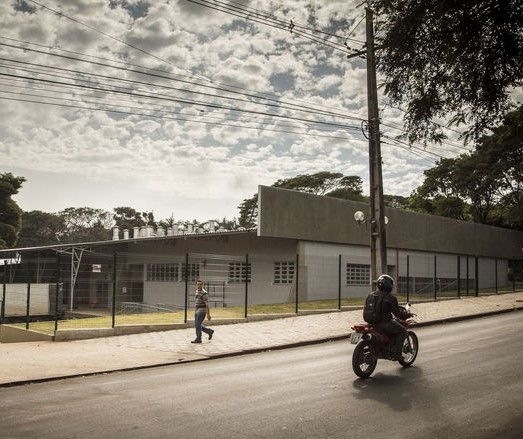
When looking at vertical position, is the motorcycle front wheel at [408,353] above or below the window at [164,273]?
below

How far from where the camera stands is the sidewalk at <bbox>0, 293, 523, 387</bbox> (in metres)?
9.83

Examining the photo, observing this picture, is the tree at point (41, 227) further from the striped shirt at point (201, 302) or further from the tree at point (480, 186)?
the striped shirt at point (201, 302)

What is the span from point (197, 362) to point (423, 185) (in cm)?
4457

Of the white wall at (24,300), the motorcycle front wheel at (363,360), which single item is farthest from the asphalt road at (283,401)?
the white wall at (24,300)

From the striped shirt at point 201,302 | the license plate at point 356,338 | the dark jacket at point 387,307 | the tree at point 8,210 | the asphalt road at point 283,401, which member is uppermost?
the tree at point 8,210

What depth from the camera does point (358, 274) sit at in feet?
95.7

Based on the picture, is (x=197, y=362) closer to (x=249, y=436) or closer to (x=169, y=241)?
(x=249, y=436)

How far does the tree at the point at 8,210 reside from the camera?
58156mm

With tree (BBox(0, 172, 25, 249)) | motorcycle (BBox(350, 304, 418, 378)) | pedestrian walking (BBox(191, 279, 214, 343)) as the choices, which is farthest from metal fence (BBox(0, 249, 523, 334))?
tree (BBox(0, 172, 25, 249))

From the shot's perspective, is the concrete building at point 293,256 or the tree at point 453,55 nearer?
the tree at point 453,55

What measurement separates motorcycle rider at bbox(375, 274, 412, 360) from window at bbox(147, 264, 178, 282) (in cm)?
2688

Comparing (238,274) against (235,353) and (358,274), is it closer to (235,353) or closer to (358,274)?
(358,274)

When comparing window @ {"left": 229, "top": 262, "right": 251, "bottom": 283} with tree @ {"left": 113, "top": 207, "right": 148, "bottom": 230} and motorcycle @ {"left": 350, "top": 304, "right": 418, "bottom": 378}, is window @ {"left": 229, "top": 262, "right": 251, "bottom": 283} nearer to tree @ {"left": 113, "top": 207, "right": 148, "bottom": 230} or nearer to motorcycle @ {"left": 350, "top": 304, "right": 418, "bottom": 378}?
motorcycle @ {"left": 350, "top": 304, "right": 418, "bottom": 378}

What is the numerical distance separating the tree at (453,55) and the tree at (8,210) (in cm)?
5684
